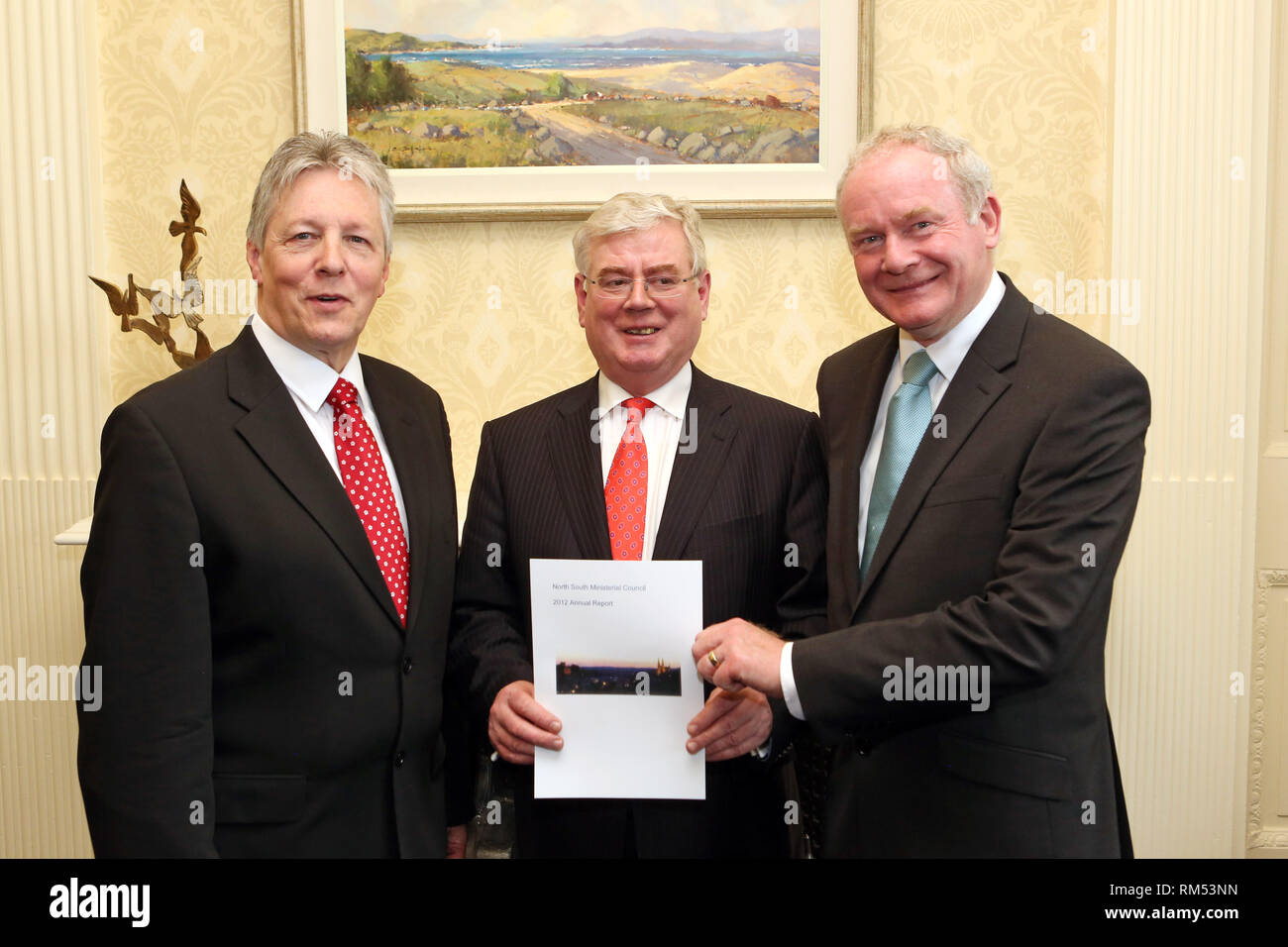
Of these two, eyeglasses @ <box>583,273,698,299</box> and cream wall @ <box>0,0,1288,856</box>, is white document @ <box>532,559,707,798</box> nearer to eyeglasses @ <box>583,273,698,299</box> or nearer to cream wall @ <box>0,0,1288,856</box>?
eyeglasses @ <box>583,273,698,299</box>

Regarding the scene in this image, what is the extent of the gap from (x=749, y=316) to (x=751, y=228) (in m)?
0.29

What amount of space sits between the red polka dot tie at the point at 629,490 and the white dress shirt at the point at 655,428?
0.01 metres

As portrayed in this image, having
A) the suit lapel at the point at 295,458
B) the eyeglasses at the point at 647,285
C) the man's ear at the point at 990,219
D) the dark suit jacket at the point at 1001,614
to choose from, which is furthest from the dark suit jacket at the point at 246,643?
the man's ear at the point at 990,219

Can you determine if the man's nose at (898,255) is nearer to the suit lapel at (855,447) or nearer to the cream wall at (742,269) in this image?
the suit lapel at (855,447)

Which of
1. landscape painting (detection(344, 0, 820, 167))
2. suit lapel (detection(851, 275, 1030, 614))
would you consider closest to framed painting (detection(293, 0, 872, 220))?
landscape painting (detection(344, 0, 820, 167))

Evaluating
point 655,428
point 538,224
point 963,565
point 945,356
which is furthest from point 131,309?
point 963,565

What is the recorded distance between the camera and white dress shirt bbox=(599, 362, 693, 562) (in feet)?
7.35

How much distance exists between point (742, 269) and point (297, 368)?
190 centimetres

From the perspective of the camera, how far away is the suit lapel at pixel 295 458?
1.90 m

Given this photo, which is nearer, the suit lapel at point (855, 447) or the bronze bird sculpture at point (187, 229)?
the suit lapel at point (855, 447)
